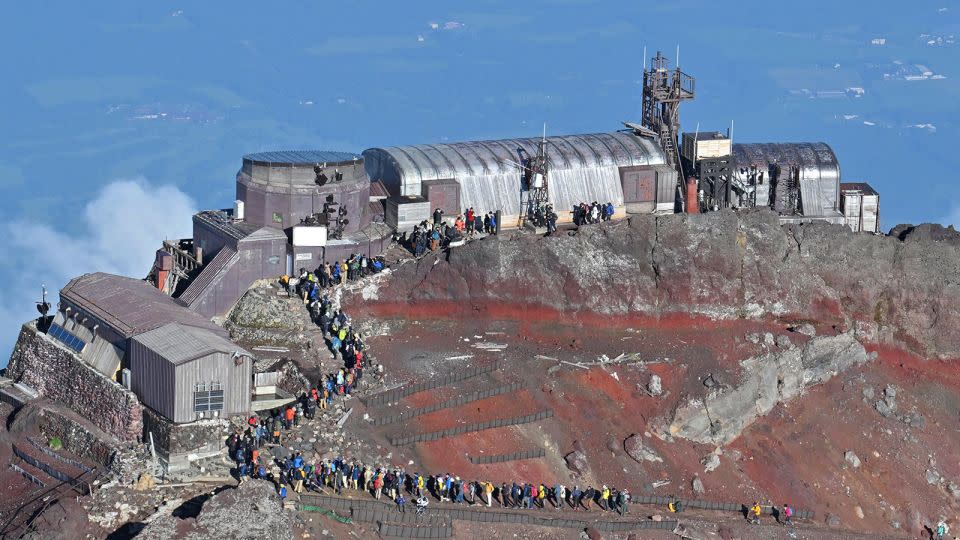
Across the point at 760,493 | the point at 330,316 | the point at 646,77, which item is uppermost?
the point at 646,77

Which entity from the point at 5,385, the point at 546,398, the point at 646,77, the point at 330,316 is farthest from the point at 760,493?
the point at 5,385

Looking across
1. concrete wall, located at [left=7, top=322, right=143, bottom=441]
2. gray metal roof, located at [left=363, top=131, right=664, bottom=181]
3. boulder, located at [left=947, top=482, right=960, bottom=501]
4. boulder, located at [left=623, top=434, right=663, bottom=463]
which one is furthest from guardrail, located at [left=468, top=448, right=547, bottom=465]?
boulder, located at [left=947, top=482, right=960, bottom=501]

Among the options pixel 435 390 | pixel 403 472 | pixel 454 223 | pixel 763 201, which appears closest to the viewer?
pixel 403 472

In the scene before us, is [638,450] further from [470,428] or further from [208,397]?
[208,397]

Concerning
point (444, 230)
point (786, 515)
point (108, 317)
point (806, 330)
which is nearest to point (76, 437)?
point (108, 317)

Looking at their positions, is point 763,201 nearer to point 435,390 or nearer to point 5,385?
point 435,390

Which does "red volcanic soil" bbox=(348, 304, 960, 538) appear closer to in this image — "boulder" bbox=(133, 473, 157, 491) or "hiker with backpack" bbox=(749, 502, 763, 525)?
"hiker with backpack" bbox=(749, 502, 763, 525)

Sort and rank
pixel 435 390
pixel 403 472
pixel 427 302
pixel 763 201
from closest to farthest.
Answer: pixel 403 472 → pixel 435 390 → pixel 427 302 → pixel 763 201
